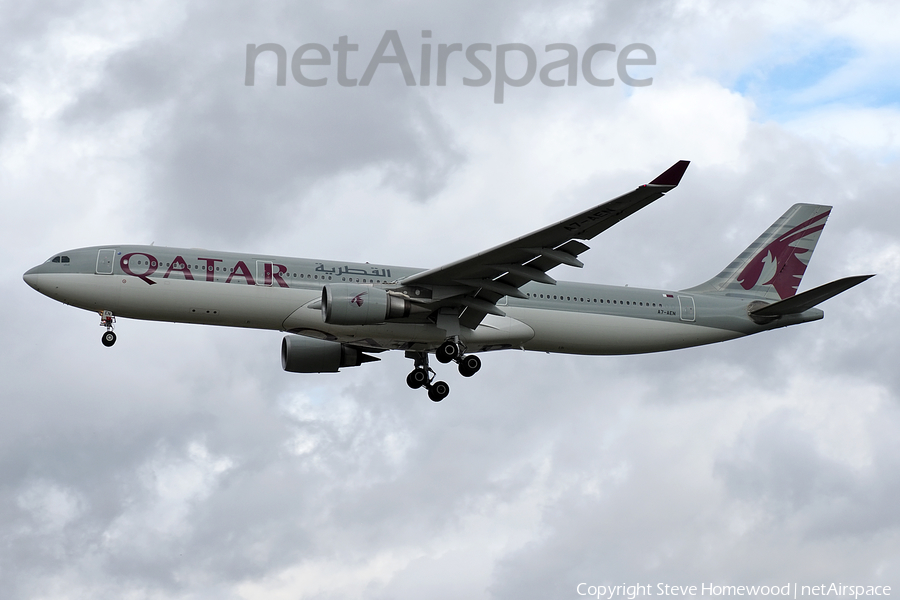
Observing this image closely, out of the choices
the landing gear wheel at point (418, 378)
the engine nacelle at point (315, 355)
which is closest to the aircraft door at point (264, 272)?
Answer: the engine nacelle at point (315, 355)

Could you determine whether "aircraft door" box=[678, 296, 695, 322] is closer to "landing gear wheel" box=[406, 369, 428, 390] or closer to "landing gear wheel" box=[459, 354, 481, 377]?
"landing gear wheel" box=[459, 354, 481, 377]

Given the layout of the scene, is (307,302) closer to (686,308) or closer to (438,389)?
(438,389)

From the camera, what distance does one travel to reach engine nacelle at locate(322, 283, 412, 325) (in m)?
36.4

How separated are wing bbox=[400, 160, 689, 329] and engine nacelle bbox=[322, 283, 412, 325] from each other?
134cm

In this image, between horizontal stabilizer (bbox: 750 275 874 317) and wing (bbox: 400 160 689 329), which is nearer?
wing (bbox: 400 160 689 329)

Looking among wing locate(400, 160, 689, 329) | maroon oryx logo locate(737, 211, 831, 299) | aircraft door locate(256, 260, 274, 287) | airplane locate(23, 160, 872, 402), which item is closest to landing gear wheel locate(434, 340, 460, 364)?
airplane locate(23, 160, 872, 402)

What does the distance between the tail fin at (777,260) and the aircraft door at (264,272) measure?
18599mm

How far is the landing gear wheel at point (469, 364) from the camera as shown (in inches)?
1571

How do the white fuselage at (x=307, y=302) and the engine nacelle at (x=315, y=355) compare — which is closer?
the white fuselage at (x=307, y=302)

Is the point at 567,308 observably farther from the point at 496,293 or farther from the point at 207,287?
the point at 207,287

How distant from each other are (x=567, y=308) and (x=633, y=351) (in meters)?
3.58

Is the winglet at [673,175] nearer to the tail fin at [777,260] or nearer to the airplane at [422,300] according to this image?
the airplane at [422,300]

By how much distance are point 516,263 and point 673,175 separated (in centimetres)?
824

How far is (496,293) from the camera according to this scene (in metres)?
38.2
